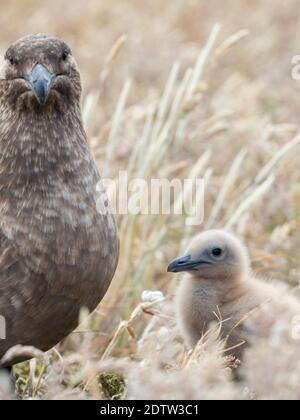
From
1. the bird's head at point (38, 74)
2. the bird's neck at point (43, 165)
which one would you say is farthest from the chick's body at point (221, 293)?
the bird's head at point (38, 74)

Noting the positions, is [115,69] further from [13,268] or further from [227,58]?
[13,268]

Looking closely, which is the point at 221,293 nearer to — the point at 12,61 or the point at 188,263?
the point at 188,263

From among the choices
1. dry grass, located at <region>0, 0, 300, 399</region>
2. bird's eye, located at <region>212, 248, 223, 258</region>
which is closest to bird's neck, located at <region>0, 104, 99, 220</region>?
dry grass, located at <region>0, 0, 300, 399</region>

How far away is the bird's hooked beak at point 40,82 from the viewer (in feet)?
10.3

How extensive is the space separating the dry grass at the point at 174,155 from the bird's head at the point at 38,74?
74 cm

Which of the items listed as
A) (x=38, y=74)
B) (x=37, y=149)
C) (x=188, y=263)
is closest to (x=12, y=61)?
(x=38, y=74)

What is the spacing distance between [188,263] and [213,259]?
0.10 m

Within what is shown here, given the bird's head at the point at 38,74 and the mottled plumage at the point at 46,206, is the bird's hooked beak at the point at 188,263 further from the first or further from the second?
the bird's head at the point at 38,74

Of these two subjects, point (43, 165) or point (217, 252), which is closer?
point (43, 165)

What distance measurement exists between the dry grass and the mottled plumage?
0.45ft

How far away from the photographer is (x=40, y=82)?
3.18 meters

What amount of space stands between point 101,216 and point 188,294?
0.50 metres

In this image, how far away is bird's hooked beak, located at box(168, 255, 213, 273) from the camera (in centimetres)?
351

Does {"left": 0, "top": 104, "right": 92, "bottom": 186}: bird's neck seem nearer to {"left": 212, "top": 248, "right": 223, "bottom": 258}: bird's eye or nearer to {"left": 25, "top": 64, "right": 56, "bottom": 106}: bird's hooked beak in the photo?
{"left": 25, "top": 64, "right": 56, "bottom": 106}: bird's hooked beak
